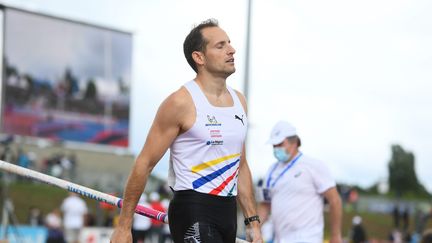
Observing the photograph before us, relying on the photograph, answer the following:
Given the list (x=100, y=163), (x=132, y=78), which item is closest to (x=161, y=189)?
(x=132, y=78)

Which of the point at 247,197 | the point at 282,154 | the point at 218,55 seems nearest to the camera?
the point at 218,55

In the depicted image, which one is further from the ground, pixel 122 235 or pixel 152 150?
pixel 152 150

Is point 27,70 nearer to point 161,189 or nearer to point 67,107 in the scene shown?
point 67,107

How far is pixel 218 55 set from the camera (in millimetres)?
5961

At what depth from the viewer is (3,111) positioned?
26484 millimetres

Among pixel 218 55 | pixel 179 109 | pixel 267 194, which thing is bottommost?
pixel 267 194

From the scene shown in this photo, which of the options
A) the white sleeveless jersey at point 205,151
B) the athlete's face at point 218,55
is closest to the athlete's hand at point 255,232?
the white sleeveless jersey at point 205,151

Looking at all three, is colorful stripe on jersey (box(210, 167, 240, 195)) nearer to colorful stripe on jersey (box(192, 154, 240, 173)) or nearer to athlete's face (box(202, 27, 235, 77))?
colorful stripe on jersey (box(192, 154, 240, 173))

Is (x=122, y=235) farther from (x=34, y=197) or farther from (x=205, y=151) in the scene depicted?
(x=34, y=197)

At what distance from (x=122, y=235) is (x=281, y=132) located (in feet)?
12.0

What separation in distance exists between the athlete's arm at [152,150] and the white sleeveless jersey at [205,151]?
0.39 ft

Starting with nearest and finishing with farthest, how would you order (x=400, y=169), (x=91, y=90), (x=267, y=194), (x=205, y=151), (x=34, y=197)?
(x=205, y=151) → (x=267, y=194) → (x=91, y=90) → (x=34, y=197) → (x=400, y=169)

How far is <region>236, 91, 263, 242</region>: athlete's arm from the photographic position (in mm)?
6359

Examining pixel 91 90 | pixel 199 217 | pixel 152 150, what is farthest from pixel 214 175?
pixel 91 90
